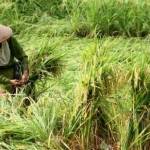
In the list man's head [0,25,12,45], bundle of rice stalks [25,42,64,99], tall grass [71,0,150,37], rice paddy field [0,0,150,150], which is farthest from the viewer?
tall grass [71,0,150,37]

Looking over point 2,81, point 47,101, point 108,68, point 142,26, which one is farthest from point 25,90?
point 142,26

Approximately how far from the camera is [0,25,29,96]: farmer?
206 inches

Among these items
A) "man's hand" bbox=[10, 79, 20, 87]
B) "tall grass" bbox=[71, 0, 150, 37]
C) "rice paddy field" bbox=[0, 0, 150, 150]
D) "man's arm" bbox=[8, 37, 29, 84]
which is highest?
"rice paddy field" bbox=[0, 0, 150, 150]

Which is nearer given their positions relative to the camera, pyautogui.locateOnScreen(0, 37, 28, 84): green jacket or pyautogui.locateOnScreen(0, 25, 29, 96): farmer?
pyautogui.locateOnScreen(0, 25, 29, 96): farmer

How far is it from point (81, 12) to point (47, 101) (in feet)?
13.1

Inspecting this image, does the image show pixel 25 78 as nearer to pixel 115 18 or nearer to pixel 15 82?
pixel 15 82

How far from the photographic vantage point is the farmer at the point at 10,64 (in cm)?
524

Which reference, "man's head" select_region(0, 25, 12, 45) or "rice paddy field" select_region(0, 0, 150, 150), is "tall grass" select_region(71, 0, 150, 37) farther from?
"rice paddy field" select_region(0, 0, 150, 150)

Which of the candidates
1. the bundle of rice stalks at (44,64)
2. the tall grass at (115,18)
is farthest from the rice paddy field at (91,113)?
the tall grass at (115,18)

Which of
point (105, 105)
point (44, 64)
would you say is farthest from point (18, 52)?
point (105, 105)

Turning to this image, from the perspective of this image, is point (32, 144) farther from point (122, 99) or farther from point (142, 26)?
point (142, 26)

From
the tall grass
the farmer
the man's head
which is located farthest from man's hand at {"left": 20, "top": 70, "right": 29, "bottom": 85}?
the tall grass

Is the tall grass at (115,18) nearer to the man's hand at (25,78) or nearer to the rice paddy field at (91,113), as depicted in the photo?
the man's hand at (25,78)

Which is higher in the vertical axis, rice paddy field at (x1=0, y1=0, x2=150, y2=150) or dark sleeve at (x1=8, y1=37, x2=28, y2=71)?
rice paddy field at (x1=0, y1=0, x2=150, y2=150)
